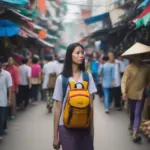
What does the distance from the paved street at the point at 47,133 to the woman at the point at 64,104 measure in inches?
113

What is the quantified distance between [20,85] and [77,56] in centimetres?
747

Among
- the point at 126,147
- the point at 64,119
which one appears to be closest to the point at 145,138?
the point at 126,147

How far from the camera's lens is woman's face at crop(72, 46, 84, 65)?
11.2ft

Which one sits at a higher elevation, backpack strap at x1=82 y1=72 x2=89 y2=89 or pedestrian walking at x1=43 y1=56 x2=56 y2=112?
backpack strap at x1=82 y1=72 x2=89 y2=89

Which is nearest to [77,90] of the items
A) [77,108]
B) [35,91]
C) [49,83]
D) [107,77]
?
[77,108]

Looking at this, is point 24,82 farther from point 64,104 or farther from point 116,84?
point 64,104

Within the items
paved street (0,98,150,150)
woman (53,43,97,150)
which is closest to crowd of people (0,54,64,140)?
paved street (0,98,150,150)

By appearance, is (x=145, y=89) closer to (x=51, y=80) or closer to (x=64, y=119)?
(x=64, y=119)

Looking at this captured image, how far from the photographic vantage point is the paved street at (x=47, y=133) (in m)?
6.25

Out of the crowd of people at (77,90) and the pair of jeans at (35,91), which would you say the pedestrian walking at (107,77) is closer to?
the crowd of people at (77,90)

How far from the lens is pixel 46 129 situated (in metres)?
7.78

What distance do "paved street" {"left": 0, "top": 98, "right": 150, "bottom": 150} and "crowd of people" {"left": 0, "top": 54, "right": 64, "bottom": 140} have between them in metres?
0.37

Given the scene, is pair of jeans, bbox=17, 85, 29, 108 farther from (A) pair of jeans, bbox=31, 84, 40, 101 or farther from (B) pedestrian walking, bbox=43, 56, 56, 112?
(A) pair of jeans, bbox=31, 84, 40, 101

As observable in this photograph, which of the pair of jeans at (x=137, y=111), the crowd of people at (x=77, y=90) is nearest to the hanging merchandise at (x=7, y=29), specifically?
the crowd of people at (x=77, y=90)
